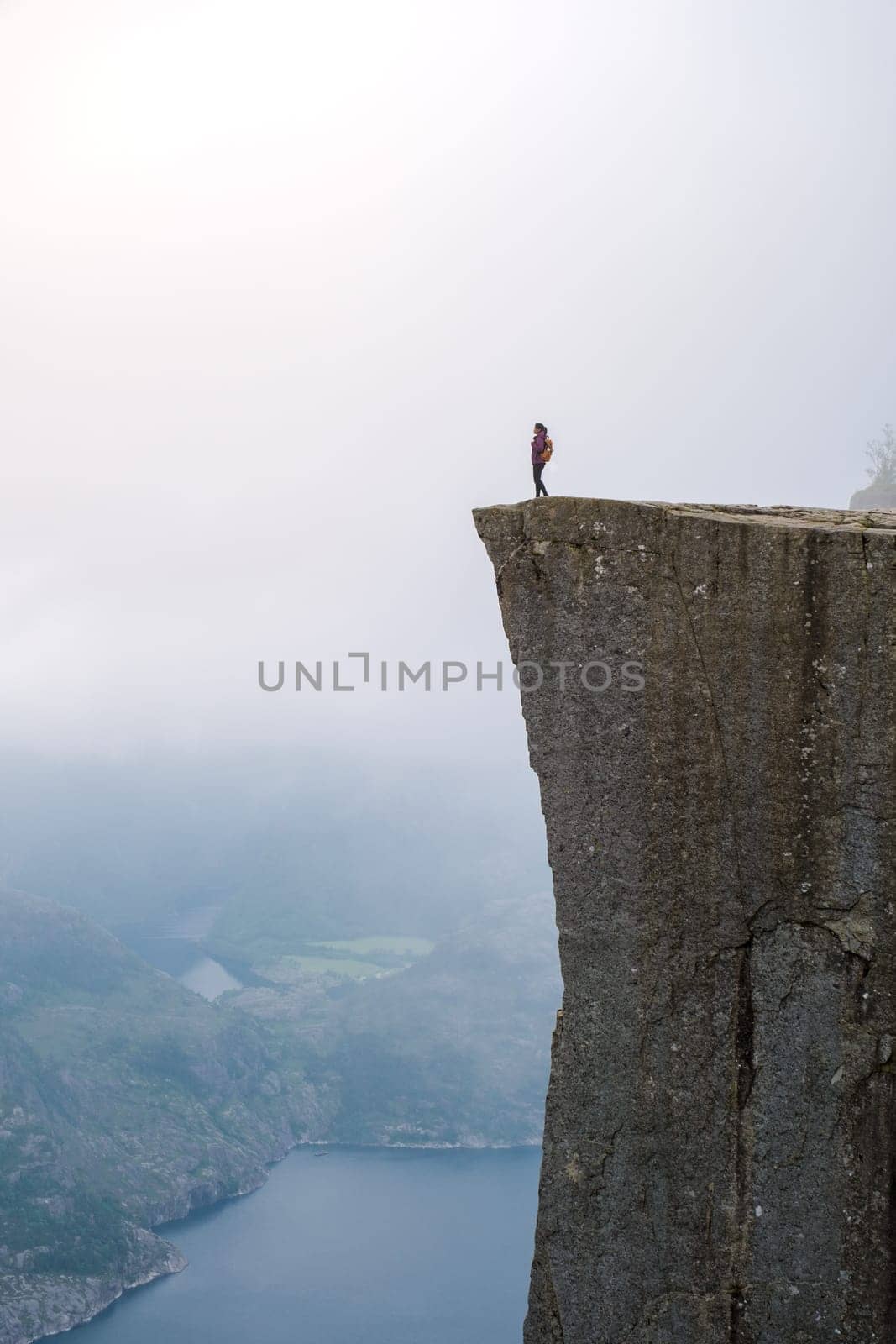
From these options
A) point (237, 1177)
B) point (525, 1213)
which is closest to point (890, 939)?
point (525, 1213)

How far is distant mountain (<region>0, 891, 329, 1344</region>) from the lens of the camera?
266ft

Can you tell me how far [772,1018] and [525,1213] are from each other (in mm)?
90163

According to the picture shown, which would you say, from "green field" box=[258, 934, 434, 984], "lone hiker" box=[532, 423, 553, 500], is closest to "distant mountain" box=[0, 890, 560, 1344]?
"green field" box=[258, 934, 434, 984]

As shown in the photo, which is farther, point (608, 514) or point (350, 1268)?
point (350, 1268)

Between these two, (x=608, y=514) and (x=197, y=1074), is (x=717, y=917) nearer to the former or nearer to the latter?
(x=608, y=514)

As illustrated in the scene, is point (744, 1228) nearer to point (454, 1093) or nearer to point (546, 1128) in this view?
point (546, 1128)

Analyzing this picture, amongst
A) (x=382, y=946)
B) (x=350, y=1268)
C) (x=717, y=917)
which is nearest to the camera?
(x=717, y=917)

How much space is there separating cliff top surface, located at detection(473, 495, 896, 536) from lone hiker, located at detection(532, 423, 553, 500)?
1269 mm

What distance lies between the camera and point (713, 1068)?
7.71 metres

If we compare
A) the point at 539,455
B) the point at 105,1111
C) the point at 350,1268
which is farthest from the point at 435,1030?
the point at 539,455

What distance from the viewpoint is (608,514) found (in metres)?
7.80

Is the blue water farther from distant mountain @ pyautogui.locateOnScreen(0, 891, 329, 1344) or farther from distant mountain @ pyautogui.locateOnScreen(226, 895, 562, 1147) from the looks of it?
distant mountain @ pyautogui.locateOnScreen(226, 895, 562, 1147)

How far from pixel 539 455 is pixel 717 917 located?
4.13 meters

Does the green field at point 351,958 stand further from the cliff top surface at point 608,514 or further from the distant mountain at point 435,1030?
the cliff top surface at point 608,514
